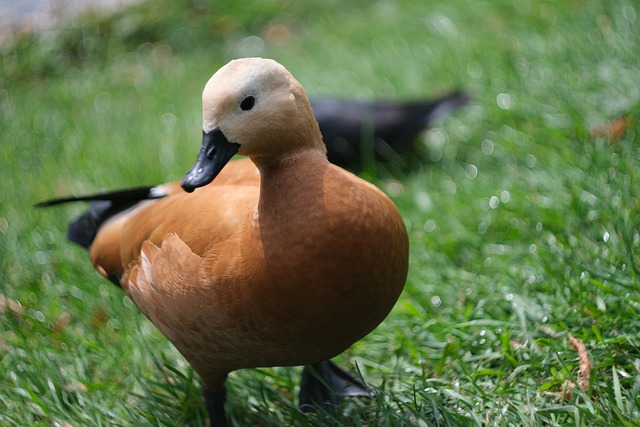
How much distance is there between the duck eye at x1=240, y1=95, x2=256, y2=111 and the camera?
5.69 ft

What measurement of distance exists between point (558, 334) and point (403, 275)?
0.62 metres

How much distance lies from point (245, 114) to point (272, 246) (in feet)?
1.02

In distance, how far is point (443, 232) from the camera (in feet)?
10.4

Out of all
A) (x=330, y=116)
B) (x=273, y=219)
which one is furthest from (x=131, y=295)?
(x=330, y=116)

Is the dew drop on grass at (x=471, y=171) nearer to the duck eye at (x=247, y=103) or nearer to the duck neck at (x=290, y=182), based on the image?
the duck neck at (x=290, y=182)

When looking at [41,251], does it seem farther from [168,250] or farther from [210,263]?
[210,263]

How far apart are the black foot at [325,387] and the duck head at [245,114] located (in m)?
0.84

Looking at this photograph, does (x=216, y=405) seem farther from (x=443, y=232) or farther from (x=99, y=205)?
(x=443, y=232)

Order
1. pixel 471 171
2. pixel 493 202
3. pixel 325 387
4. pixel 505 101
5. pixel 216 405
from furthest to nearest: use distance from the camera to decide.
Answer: pixel 505 101 < pixel 471 171 < pixel 493 202 < pixel 325 387 < pixel 216 405

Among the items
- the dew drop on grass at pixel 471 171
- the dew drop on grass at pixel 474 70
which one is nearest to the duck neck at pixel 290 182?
the dew drop on grass at pixel 471 171

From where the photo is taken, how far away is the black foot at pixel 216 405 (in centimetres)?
225

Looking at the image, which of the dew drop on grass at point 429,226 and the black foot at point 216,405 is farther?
the dew drop on grass at point 429,226

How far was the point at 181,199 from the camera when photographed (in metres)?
2.21

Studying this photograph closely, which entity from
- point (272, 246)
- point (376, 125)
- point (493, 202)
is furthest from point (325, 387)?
point (376, 125)
